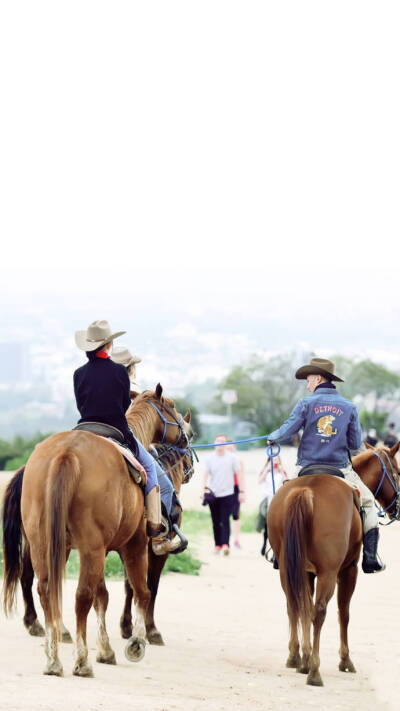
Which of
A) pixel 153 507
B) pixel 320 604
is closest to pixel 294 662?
pixel 320 604

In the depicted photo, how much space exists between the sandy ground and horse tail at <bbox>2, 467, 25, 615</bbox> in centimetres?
51

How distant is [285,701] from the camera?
26.3 ft

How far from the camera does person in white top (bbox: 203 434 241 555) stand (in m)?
18.5

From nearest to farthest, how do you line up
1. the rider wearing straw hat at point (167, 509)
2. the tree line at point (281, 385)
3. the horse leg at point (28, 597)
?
the rider wearing straw hat at point (167, 509) < the horse leg at point (28, 597) < the tree line at point (281, 385)

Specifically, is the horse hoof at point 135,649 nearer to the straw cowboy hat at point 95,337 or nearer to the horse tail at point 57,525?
the horse tail at point 57,525

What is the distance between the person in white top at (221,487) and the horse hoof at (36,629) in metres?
8.18

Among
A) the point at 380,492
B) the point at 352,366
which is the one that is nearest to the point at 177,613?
the point at 380,492

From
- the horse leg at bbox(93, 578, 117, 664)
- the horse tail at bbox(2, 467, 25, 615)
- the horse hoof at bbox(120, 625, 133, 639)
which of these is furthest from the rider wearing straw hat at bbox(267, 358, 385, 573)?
the horse tail at bbox(2, 467, 25, 615)

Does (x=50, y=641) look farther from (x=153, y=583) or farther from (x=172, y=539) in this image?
(x=153, y=583)

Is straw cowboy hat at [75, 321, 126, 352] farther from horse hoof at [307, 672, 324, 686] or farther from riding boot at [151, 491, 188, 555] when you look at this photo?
horse hoof at [307, 672, 324, 686]

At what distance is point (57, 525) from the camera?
25.0 feet

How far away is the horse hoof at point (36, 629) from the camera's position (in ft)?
33.3

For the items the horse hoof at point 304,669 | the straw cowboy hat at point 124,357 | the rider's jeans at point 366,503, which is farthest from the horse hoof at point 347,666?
the straw cowboy hat at point 124,357

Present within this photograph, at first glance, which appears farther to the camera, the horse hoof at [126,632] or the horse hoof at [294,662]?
the horse hoof at [126,632]
